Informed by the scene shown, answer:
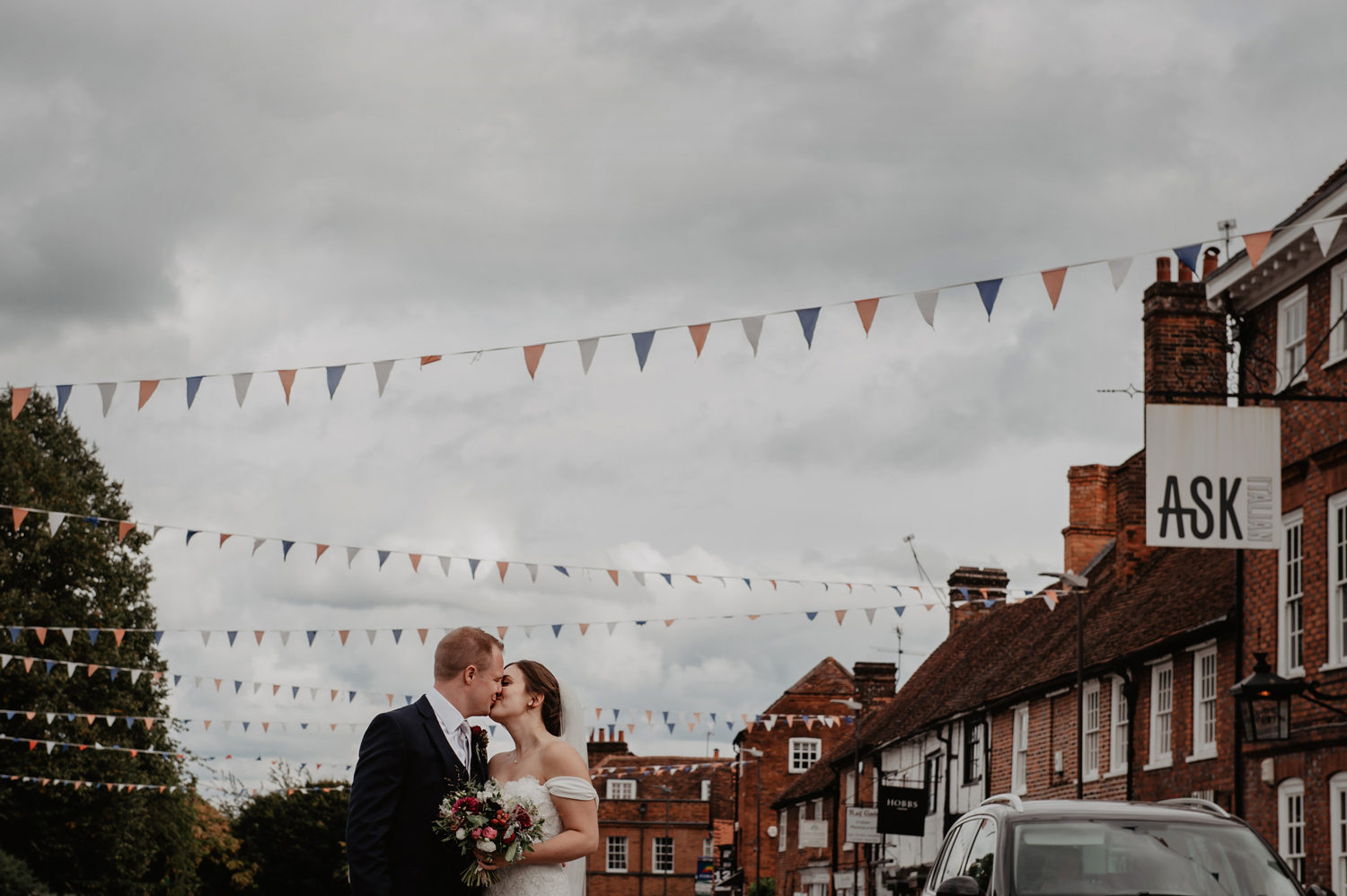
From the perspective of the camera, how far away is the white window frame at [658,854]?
3420 inches

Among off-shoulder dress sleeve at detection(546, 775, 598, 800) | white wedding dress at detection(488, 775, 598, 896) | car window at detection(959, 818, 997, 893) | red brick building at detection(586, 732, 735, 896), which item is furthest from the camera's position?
red brick building at detection(586, 732, 735, 896)

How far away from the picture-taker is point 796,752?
70.6 m

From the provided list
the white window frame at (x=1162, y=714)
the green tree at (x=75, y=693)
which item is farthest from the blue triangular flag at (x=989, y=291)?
the green tree at (x=75, y=693)

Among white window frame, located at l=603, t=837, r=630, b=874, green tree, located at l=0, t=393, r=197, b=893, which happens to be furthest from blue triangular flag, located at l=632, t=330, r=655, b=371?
white window frame, located at l=603, t=837, r=630, b=874

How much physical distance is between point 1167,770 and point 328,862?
45619 millimetres

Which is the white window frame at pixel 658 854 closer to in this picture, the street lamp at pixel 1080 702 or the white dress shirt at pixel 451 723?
the street lamp at pixel 1080 702

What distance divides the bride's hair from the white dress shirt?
0.72 metres

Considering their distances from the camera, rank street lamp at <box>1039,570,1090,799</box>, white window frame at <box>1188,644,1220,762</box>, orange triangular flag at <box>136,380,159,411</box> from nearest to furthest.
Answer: orange triangular flag at <box>136,380,159,411</box> < white window frame at <box>1188,644,1220,762</box> < street lamp at <box>1039,570,1090,799</box>

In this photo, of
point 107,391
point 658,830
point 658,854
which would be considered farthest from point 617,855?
point 107,391

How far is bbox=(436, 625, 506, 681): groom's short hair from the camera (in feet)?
17.4

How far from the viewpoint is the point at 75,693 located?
119ft

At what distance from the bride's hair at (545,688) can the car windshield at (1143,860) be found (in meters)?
3.07

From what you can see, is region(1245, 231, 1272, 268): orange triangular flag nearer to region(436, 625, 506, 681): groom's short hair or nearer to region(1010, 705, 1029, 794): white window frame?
region(436, 625, 506, 681): groom's short hair

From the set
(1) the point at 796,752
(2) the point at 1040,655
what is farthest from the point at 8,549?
(1) the point at 796,752
